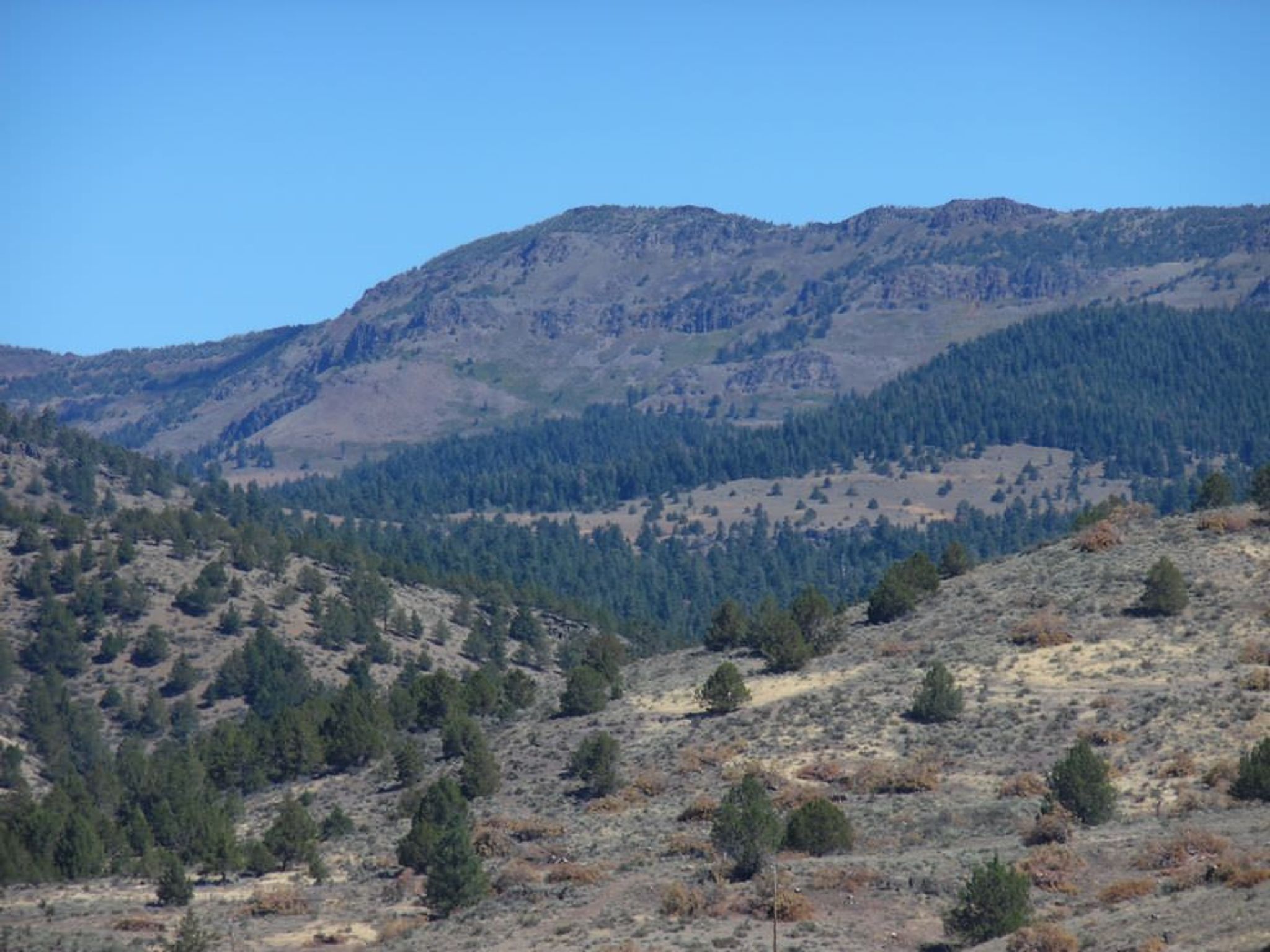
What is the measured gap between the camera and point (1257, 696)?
210 feet

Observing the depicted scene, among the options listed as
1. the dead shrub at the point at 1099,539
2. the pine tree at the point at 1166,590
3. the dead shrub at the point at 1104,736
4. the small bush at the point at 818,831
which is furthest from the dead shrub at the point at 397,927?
the dead shrub at the point at 1099,539

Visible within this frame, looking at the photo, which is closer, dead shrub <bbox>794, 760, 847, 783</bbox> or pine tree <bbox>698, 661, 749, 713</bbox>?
dead shrub <bbox>794, 760, 847, 783</bbox>

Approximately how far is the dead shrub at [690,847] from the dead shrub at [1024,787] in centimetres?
991

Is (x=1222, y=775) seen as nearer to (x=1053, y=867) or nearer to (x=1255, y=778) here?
(x=1255, y=778)

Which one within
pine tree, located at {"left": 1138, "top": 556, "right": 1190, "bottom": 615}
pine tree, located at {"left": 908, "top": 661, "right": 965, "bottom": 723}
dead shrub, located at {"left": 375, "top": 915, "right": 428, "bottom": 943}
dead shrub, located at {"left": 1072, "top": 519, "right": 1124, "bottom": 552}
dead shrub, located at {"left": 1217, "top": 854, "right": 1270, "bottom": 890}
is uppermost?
dead shrub, located at {"left": 1072, "top": 519, "right": 1124, "bottom": 552}

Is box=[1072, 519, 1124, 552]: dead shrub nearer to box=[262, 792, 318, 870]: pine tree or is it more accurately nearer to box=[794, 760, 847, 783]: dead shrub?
box=[794, 760, 847, 783]: dead shrub

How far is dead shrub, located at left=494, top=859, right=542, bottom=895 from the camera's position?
184ft

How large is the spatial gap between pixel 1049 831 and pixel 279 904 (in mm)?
22609

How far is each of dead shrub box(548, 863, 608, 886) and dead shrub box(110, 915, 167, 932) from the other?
36.9 ft

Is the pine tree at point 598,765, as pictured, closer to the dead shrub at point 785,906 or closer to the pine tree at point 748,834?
the pine tree at point 748,834

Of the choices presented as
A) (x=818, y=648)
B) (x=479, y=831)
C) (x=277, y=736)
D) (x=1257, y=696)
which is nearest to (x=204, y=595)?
(x=277, y=736)

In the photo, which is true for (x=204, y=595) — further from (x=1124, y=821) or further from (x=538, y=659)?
(x=1124, y=821)

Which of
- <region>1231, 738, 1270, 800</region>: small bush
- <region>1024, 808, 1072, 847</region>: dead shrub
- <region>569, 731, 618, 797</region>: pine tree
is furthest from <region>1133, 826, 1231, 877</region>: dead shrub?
<region>569, 731, 618, 797</region>: pine tree

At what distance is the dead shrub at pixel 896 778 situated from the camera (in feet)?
202
